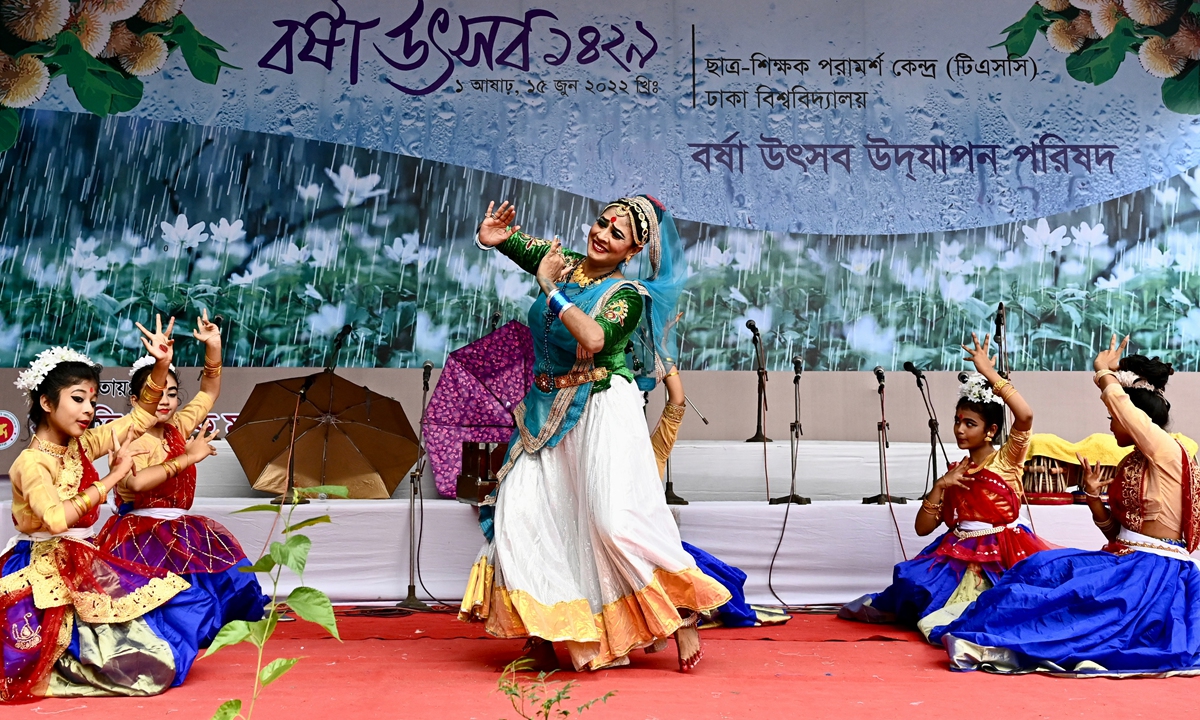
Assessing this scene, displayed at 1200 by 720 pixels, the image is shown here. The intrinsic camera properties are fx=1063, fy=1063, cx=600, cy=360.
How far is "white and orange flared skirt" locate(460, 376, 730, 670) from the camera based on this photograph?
3258 millimetres

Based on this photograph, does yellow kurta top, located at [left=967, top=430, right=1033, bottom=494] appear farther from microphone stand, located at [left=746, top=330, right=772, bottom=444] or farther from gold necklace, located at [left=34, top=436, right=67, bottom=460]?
gold necklace, located at [left=34, top=436, right=67, bottom=460]

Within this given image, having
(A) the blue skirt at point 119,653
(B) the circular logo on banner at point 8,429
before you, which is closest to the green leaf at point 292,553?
(A) the blue skirt at point 119,653

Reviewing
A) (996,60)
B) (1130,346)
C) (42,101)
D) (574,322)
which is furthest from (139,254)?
(1130,346)

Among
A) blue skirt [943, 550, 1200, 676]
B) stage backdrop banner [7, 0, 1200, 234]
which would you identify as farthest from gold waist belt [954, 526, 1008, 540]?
stage backdrop banner [7, 0, 1200, 234]

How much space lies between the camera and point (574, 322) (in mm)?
3264

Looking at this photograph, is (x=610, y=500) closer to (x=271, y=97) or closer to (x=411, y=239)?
(x=411, y=239)

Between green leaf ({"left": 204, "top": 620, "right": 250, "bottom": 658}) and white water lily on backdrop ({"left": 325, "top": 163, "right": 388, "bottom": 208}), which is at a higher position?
Result: white water lily on backdrop ({"left": 325, "top": 163, "right": 388, "bottom": 208})

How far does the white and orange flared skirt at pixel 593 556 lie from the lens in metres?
3.26

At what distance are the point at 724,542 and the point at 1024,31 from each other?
3.95 meters

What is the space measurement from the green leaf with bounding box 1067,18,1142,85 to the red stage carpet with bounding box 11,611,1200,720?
4251 mm

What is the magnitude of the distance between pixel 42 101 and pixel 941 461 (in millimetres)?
5594

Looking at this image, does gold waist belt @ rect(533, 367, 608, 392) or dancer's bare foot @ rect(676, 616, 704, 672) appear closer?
dancer's bare foot @ rect(676, 616, 704, 672)

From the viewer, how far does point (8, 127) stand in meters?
6.25

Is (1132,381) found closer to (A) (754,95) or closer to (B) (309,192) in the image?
(A) (754,95)
